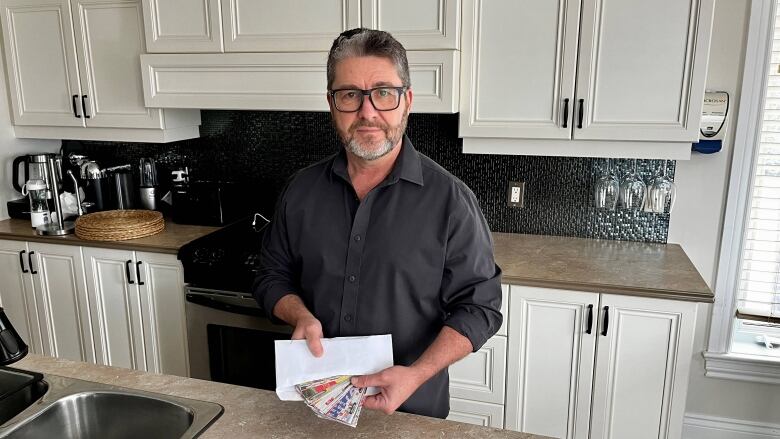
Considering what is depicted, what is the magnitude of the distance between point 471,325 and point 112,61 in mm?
2205

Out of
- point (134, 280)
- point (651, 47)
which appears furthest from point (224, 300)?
point (651, 47)

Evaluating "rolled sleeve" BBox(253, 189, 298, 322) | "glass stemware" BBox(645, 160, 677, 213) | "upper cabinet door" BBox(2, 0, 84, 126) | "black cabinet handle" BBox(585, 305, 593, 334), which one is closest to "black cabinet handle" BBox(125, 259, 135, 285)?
"upper cabinet door" BBox(2, 0, 84, 126)

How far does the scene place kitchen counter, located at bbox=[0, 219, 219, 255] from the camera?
2.51 meters

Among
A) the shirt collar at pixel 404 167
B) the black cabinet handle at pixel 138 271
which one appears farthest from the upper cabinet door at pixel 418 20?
the black cabinet handle at pixel 138 271

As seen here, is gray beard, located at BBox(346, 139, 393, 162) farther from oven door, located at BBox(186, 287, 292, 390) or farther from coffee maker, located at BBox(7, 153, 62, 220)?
coffee maker, located at BBox(7, 153, 62, 220)

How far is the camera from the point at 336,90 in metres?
1.40

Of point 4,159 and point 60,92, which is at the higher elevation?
point 60,92

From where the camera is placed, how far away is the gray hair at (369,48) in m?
1.38

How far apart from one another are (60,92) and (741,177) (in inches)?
122

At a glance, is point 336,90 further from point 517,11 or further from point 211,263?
point 211,263

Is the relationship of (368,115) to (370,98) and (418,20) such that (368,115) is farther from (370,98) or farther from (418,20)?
(418,20)

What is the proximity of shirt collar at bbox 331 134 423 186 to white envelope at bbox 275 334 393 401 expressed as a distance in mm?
457

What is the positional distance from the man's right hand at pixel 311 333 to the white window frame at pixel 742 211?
1928 mm

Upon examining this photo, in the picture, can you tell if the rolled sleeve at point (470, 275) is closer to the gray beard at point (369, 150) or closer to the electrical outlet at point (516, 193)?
the gray beard at point (369, 150)
